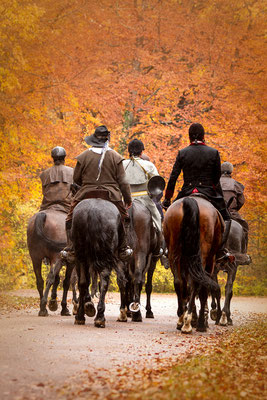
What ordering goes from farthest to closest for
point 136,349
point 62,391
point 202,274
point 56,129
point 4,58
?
point 56,129 → point 4,58 → point 202,274 → point 136,349 → point 62,391

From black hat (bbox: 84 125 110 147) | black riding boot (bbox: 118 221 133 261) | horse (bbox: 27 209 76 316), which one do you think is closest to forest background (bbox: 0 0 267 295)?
horse (bbox: 27 209 76 316)

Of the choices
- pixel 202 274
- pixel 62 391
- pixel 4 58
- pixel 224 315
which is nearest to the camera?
pixel 62 391

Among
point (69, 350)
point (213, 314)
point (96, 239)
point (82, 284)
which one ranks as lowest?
point (213, 314)

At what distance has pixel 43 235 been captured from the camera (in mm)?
9938

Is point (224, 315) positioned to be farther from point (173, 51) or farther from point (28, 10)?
point (173, 51)

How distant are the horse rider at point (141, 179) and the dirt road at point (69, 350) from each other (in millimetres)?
1851

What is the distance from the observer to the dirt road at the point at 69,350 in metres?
4.26

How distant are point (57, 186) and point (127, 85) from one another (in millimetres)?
7838

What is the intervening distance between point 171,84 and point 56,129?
390 centimetres

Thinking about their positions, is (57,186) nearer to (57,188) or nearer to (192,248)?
(57,188)

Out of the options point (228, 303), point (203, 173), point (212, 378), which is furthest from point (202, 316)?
point (212, 378)

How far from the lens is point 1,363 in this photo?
4797 millimetres

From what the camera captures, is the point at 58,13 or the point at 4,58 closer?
the point at 4,58

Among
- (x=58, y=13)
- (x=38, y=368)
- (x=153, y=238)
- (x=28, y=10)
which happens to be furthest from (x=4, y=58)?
(x=38, y=368)
